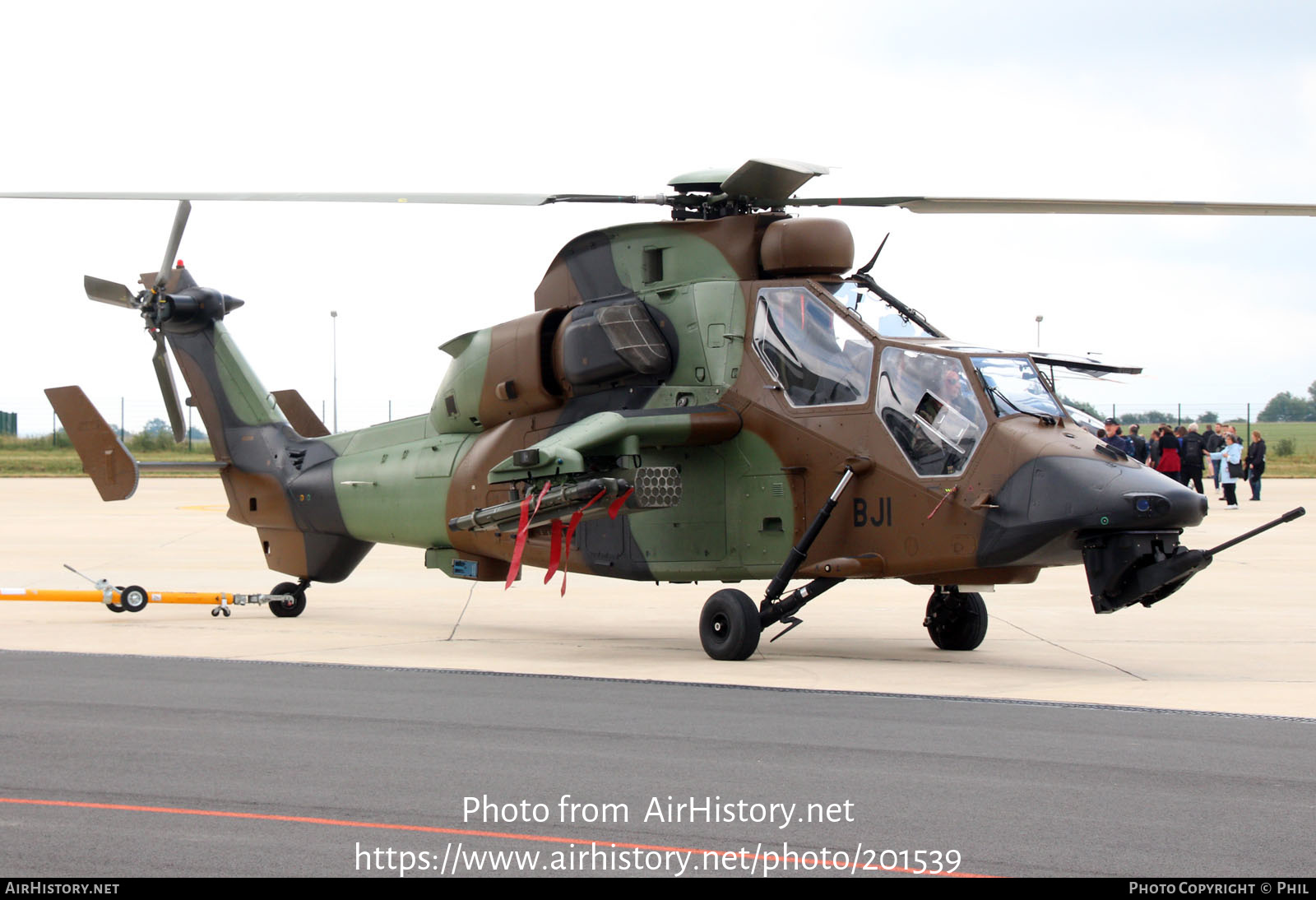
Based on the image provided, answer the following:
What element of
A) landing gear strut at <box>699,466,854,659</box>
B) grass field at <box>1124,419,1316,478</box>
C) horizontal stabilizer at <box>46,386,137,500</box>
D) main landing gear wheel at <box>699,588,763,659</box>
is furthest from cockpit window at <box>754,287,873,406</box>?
grass field at <box>1124,419,1316,478</box>

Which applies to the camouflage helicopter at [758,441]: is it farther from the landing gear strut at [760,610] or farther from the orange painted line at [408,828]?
the orange painted line at [408,828]

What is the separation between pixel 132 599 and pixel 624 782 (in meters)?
9.44

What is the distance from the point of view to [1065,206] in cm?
1216

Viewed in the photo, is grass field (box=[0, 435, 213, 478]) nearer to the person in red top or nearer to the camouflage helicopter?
the person in red top

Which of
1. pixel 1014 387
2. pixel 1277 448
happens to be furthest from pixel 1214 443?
pixel 1277 448

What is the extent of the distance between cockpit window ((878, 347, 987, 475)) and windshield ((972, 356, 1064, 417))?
159mm

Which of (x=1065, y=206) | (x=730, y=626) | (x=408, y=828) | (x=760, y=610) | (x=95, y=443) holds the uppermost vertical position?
(x=1065, y=206)

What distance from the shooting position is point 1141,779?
6852mm

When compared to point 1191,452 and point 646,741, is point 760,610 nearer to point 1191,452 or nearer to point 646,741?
point 646,741

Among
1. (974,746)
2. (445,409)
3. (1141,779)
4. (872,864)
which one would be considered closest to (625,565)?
(445,409)

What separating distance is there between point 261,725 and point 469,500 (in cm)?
561

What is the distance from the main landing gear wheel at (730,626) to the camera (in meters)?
11.3

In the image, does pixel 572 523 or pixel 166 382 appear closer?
pixel 572 523

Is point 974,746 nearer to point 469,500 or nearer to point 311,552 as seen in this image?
point 469,500
